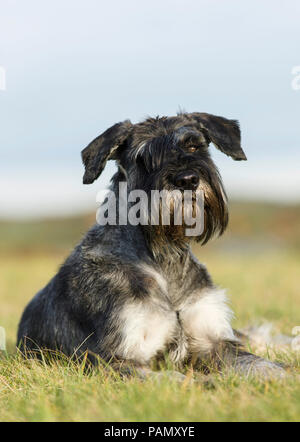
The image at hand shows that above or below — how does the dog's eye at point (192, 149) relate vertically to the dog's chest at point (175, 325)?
above

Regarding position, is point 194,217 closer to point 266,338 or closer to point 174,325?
point 174,325

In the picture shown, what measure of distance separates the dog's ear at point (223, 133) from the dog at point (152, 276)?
1 centimetres

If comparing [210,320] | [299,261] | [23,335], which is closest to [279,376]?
[210,320]

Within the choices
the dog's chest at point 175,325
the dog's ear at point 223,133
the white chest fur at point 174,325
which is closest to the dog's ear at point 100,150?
the dog's ear at point 223,133

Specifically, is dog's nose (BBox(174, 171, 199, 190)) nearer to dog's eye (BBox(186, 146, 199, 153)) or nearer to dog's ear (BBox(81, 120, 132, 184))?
dog's eye (BBox(186, 146, 199, 153))

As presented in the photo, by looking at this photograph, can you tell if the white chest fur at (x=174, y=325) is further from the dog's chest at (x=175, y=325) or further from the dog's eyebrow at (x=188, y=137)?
the dog's eyebrow at (x=188, y=137)

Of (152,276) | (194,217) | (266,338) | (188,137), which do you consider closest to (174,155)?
(188,137)

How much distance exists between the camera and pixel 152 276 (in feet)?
19.5

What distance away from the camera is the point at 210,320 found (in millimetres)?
6055

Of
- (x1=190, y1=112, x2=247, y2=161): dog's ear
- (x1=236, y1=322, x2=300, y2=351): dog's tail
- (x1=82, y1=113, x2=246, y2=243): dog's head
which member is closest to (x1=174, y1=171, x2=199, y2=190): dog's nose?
(x1=82, y1=113, x2=246, y2=243): dog's head

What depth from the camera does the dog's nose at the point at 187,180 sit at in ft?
17.8

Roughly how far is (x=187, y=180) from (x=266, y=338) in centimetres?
340

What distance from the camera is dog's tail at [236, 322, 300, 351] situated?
24.2ft
